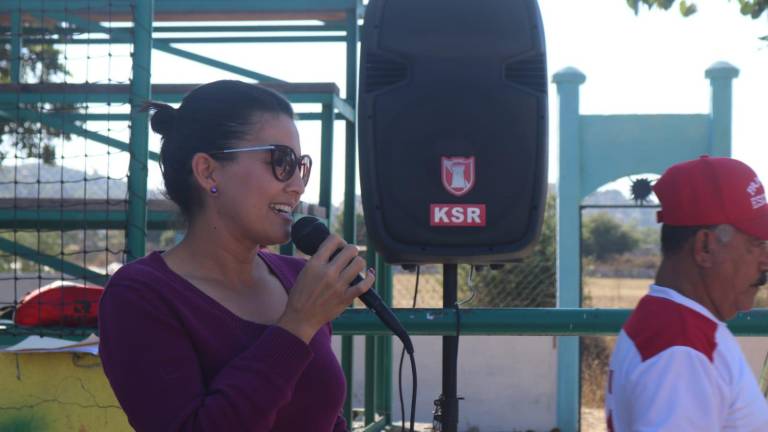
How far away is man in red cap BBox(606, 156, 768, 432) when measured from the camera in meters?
1.68

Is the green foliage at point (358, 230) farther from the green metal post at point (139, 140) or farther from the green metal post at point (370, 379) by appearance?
the green metal post at point (139, 140)

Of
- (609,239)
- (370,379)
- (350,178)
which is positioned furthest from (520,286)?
(609,239)

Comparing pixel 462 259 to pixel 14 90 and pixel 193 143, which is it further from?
→ pixel 14 90

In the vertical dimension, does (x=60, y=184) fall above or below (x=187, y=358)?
above

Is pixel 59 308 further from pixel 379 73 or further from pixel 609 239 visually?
pixel 609 239

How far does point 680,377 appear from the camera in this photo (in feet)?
5.53

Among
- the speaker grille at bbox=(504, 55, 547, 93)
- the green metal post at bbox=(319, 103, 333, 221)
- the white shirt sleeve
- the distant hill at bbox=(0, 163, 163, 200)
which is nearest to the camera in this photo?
the white shirt sleeve

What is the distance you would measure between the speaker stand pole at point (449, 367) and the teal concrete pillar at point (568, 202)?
557 cm

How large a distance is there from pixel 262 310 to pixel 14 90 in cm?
301

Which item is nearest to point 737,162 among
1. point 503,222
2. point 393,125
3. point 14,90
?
point 503,222

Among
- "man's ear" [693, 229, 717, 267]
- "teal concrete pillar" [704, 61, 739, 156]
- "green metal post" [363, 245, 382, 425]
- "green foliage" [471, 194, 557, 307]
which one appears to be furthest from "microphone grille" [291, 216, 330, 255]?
"green foliage" [471, 194, 557, 307]

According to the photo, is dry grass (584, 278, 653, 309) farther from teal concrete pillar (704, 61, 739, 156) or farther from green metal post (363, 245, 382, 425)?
green metal post (363, 245, 382, 425)

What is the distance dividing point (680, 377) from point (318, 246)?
2.39 feet

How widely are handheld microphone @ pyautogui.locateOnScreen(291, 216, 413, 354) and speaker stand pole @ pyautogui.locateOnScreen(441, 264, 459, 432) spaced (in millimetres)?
597
